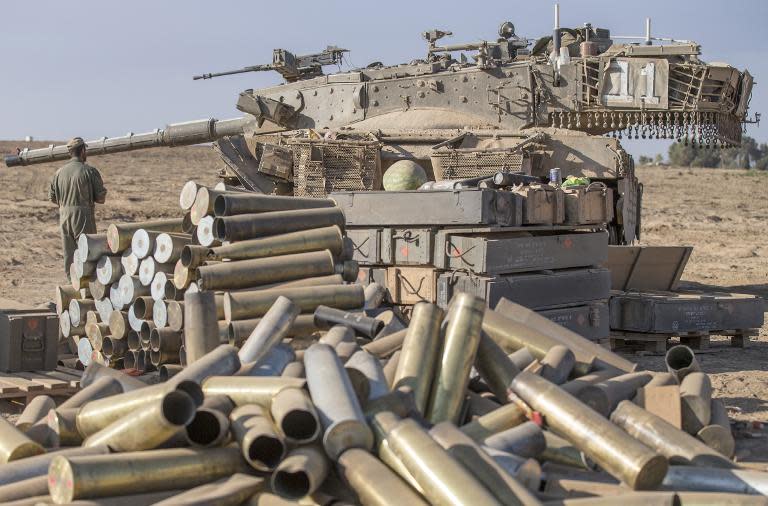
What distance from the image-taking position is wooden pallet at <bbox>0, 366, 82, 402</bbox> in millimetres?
7730

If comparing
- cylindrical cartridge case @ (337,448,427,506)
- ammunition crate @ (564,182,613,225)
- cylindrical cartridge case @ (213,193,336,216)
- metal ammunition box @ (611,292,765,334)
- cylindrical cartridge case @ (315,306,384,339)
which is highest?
cylindrical cartridge case @ (213,193,336,216)

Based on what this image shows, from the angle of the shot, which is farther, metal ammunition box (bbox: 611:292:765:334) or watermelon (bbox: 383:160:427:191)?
watermelon (bbox: 383:160:427:191)

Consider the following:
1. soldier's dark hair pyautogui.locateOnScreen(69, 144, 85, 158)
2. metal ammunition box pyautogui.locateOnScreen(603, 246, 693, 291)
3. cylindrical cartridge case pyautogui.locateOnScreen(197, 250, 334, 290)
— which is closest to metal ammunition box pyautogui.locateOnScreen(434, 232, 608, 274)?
cylindrical cartridge case pyautogui.locateOnScreen(197, 250, 334, 290)

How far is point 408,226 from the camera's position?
32.0ft

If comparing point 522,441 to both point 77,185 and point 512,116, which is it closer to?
point 77,185

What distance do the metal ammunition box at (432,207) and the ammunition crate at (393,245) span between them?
0.09 metres

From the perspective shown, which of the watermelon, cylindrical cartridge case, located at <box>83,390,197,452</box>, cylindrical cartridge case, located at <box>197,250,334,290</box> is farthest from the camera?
the watermelon

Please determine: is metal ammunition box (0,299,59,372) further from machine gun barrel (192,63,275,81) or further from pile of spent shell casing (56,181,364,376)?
machine gun barrel (192,63,275,81)

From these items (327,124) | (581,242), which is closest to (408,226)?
(581,242)

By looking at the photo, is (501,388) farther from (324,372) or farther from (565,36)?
(565,36)

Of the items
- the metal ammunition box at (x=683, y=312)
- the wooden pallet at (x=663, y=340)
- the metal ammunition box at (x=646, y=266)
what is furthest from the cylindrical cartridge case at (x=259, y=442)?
the metal ammunition box at (x=646, y=266)

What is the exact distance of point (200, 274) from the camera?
798 cm

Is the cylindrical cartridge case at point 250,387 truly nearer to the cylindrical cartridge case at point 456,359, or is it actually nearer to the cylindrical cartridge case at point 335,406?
the cylindrical cartridge case at point 335,406

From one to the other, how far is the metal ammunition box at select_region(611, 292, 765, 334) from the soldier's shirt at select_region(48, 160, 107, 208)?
5.85m
